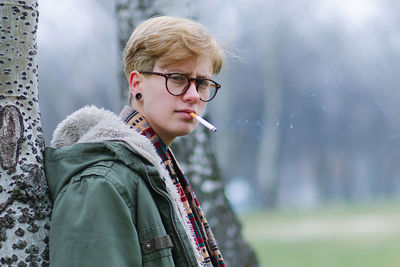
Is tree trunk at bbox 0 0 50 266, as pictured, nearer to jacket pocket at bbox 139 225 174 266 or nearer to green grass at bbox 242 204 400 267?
jacket pocket at bbox 139 225 174 266

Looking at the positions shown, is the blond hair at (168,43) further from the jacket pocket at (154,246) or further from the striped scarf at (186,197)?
the jacket pocket at (154,246)

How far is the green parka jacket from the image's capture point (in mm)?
1642

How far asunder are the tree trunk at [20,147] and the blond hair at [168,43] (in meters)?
0.37

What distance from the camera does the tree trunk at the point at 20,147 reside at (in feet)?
6.08

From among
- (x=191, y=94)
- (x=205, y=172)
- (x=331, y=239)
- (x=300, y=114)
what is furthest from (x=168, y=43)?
(x=331, y=239)

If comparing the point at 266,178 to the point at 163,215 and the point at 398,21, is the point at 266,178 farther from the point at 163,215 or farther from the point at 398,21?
the point at 163,215

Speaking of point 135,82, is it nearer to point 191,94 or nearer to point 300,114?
point 191,94

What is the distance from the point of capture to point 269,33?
2327 cm

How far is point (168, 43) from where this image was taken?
205 centimetres

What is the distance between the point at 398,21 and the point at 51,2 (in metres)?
10.1

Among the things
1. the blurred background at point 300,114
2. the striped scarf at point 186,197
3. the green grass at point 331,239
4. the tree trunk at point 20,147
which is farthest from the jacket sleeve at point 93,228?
the blurred background at point 300,114

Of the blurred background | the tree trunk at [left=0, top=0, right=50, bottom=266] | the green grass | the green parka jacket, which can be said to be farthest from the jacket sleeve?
the blurred background

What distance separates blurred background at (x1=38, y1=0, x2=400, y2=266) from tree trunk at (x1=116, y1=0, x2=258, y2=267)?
12.8 ft

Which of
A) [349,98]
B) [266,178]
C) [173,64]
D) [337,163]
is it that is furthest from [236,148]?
[173,64]
